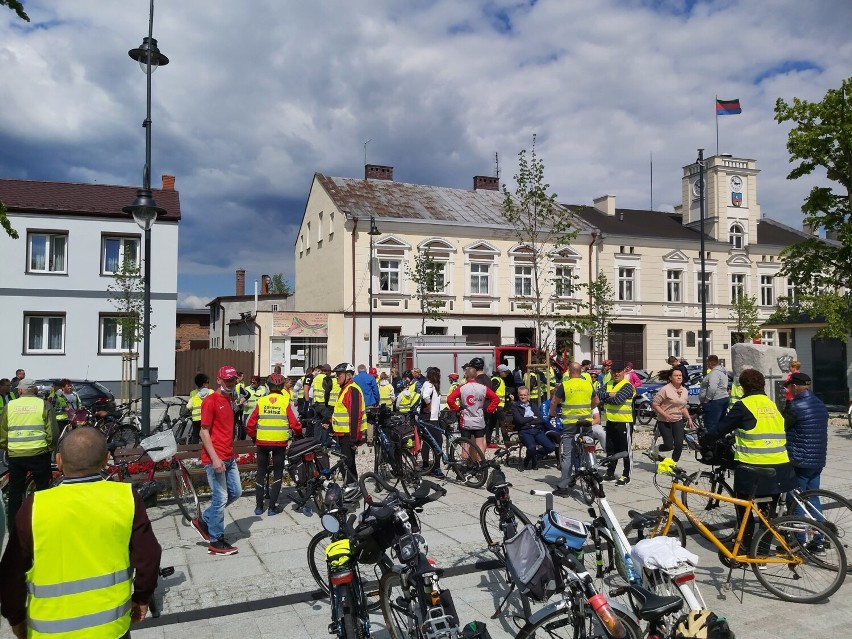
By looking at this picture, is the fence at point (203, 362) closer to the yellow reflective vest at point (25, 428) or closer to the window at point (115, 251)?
the window at point (115, 251)

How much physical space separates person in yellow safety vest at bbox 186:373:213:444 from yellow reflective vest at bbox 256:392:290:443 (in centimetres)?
258

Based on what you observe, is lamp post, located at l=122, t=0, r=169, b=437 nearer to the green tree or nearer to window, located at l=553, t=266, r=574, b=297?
window, located at l=553, t=266, r=574, b=297

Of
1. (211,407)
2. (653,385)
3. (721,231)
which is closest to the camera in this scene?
(211,407)

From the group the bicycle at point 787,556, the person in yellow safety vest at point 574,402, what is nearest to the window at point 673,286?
the person in yellow safety vest at point 574,402

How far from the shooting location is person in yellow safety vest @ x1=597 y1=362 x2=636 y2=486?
1060 centimetres

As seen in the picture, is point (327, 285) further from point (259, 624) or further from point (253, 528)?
point (259, 624)

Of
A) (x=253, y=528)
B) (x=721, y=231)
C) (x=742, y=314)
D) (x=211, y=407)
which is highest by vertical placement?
(x=721, y=231)

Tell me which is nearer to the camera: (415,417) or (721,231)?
(415,417)

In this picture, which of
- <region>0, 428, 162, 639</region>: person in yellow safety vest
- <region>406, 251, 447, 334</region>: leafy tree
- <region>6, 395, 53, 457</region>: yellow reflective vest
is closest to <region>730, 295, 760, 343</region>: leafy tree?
<region>406, 251, 447, 334</region>: leafy tree

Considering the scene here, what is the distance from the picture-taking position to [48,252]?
2853 centimetres

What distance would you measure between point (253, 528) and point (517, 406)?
532 cm

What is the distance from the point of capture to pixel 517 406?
1194cm

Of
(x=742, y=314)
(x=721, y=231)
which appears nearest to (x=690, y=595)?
(x=742, y=314)

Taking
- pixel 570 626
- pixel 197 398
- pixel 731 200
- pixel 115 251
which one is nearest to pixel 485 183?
pixel 731 200
